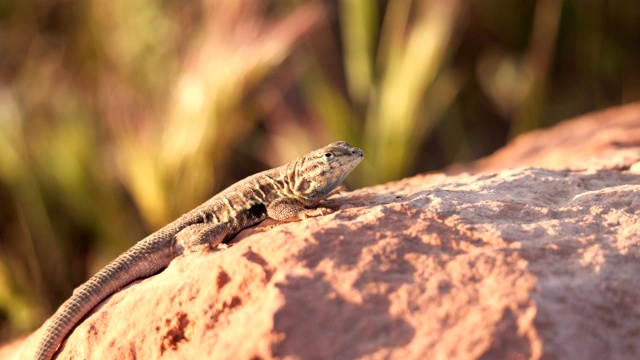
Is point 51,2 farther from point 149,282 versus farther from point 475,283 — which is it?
point 475,283

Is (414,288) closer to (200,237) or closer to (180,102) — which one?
(200,237)

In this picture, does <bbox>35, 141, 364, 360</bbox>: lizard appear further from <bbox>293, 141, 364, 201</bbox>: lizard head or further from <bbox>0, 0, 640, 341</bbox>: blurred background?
<bbox>0, 0, 640, 341</bbox>: blurred background

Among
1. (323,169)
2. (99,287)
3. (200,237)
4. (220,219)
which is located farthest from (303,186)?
(99,287)

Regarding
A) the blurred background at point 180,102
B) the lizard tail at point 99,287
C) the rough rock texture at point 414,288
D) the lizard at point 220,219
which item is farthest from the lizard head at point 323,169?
the blurred background at point 180,102

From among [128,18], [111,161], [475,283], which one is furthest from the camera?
[128,18]

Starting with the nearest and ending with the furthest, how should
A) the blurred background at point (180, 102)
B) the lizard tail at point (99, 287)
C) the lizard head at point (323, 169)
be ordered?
the lizard tail at point (99, 287), the lizard head at point (323, 169), the blurred background at point (180, 102)

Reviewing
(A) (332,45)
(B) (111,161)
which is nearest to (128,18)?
(B) (111,161)

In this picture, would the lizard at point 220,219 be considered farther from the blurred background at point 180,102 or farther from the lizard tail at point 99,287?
the blurred background at point 180,102
